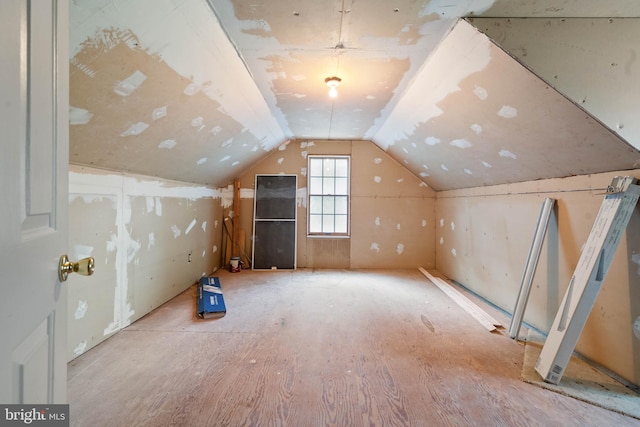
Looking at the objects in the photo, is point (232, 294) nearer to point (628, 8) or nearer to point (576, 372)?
point (576, 372)

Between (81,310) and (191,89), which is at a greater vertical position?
(191,89)

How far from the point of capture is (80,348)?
6.91ft

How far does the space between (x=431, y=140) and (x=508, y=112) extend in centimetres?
133

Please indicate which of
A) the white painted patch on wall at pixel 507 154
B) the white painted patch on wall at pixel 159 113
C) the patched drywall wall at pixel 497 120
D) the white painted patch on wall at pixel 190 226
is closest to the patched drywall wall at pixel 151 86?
the white painted patch on wall at pixel 159 113

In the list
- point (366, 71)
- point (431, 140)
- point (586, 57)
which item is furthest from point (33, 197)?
point (431, 140)

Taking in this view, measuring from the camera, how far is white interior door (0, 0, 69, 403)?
0.56m

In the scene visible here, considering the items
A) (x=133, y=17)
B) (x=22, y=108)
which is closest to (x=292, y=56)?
(x=133, y=17)

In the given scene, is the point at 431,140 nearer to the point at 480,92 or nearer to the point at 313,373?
the point at 480,92

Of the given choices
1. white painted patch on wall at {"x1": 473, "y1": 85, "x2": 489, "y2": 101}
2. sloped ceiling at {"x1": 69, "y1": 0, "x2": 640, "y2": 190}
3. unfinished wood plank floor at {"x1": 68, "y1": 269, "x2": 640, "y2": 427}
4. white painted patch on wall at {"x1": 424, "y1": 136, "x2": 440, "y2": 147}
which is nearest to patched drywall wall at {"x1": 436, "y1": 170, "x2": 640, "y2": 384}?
sloped ceiling at {"x1": 69, "y1": 0, "x2": 640, "y2": 190}

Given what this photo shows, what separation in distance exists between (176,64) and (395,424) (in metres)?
2.41

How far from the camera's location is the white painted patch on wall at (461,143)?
2.99 metres

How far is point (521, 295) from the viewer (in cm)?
261

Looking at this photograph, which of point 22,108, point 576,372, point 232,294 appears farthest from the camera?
point 232,294

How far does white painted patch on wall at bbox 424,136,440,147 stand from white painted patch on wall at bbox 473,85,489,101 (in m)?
1.11
